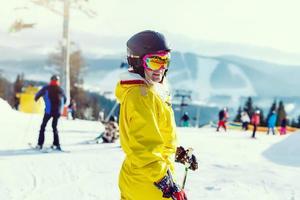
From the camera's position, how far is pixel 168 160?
312 centimetres

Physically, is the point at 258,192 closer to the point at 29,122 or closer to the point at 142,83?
the point at 142,83

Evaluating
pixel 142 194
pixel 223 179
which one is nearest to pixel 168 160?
pixel 142 194

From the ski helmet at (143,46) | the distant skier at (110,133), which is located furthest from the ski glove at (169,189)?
the distant skier at (110,133)

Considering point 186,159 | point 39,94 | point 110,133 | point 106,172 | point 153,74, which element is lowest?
point 106,172

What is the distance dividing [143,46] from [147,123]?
0.52 m

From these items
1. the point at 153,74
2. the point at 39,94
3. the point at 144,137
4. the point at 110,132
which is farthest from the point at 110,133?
the point at 144,137

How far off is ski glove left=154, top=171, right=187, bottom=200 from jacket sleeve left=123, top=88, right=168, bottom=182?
31mm

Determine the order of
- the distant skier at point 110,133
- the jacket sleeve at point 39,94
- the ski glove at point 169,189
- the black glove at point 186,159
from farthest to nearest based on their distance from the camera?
the distant skier at point 110,133
the jacket sleeve at point 39,94
the black glove at point 186,159
the ski glove at point 169,189

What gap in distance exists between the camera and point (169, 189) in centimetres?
279

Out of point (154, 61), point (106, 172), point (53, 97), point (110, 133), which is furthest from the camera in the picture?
point (110, 133)

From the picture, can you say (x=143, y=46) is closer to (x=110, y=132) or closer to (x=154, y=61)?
(x=154, y=61)

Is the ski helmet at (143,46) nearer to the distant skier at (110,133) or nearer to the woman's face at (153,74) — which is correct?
the woman's face at (153,74)

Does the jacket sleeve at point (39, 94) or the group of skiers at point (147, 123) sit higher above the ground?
the jacket sleeve at point (39, 94)

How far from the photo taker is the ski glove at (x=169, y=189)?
2781 millimetres
